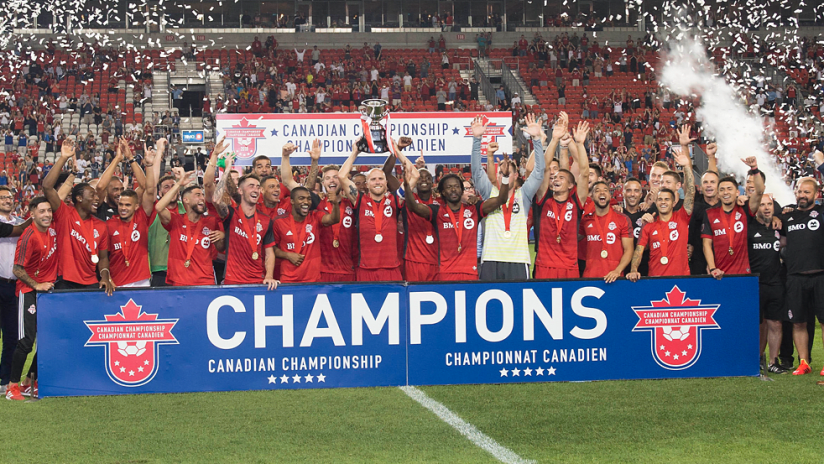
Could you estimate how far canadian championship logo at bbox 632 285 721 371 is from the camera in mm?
7531

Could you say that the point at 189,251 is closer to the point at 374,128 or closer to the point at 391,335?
the point at 391,335

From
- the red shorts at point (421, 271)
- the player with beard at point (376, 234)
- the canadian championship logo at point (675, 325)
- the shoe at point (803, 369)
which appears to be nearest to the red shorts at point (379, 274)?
the player with beard at point (376, 234)

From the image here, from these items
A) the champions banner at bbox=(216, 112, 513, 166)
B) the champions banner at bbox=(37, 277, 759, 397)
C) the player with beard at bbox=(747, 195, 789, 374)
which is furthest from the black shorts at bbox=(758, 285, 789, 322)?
the champions banner at bbox=(216, 112, 513, 166)

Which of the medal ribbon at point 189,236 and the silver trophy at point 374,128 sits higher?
Result: the silver trophy at point 374,128

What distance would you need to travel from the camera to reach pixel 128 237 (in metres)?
7.96

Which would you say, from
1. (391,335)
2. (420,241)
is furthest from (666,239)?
(391,335)

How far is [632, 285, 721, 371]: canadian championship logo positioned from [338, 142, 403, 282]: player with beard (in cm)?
235

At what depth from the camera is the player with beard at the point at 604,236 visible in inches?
326

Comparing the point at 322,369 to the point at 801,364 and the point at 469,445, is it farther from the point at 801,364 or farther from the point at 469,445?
the point at 801,364

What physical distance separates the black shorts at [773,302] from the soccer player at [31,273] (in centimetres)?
671

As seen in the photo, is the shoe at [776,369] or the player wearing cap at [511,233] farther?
the shoe at [776,369]

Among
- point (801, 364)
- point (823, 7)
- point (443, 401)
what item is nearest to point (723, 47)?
point (823, 7)

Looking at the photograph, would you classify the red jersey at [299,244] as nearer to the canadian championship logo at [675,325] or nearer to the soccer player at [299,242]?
the soccer player at [299,242]

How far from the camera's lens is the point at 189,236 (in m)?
8.07
